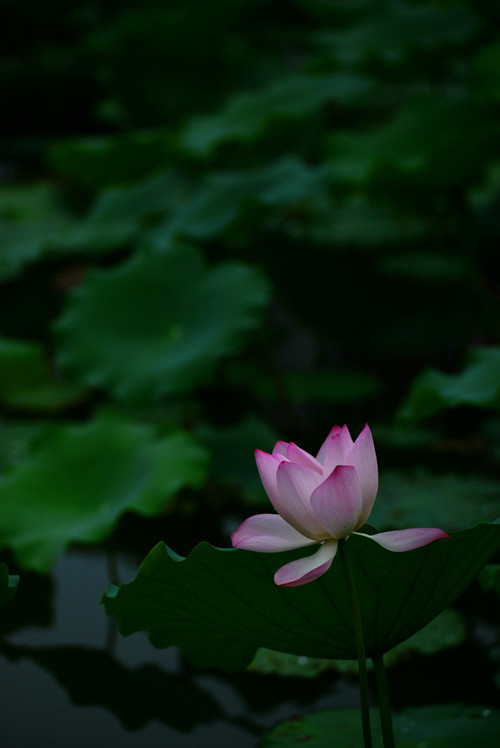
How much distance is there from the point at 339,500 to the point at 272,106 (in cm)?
234

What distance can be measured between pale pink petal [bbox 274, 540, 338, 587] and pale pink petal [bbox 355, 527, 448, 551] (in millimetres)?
30

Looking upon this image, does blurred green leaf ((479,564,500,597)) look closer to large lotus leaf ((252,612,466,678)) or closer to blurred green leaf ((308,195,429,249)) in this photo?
large lotus leaf ((252,612,466,678))

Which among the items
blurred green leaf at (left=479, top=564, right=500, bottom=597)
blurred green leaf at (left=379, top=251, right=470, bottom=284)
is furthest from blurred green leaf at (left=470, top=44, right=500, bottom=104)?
blurred green leaf at (left=479, top=564, right=500, bottom=597)

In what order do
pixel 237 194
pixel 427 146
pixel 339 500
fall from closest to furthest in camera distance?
pixel 339 500 < pixel 237 194 < pixel 427 146

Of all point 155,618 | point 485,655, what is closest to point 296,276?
point 485,655

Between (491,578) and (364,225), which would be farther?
(364,225)

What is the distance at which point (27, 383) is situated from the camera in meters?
2.26

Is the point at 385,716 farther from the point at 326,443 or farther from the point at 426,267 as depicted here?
the point at 426,267

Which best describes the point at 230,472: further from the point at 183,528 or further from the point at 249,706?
the point at 249,706

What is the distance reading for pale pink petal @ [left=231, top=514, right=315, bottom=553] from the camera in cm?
62

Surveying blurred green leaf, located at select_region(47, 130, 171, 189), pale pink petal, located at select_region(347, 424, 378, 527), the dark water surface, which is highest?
blurred green leaf, located at select_region(47, 130, 171, 189)

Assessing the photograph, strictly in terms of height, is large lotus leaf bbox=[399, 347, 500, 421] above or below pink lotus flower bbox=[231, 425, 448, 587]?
above

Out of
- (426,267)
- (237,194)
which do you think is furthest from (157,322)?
(426,267)

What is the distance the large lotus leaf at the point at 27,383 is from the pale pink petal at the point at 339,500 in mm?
1702
